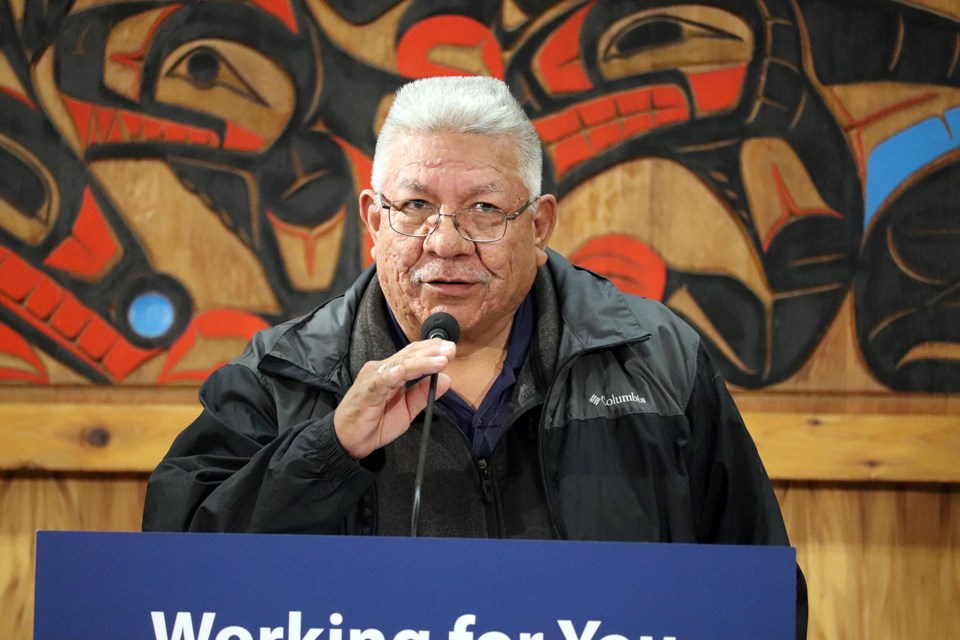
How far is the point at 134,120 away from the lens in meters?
2.73

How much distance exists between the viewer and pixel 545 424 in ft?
5.52

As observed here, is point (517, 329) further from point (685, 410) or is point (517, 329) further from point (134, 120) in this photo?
point (134, 120)

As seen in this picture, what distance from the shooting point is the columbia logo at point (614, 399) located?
172cm

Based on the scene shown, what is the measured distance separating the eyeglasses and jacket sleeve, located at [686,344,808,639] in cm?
44

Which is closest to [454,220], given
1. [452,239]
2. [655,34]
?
[452,239]

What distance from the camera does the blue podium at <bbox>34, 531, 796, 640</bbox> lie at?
1127 millimetres

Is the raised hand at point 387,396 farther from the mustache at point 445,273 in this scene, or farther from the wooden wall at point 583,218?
the wooden wall at point 583,218

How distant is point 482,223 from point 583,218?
102 cm

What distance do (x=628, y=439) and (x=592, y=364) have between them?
5.6 inches

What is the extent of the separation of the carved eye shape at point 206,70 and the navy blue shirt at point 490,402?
116 centimetres

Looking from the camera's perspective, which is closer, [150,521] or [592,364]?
[150,521]

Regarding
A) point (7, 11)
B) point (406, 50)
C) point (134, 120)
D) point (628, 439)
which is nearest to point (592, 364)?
point (628, 439)

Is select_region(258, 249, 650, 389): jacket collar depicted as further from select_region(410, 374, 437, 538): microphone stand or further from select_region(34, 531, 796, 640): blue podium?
select_region(34, 531, 796, 640): blue podium

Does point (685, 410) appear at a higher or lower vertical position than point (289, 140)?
lower
